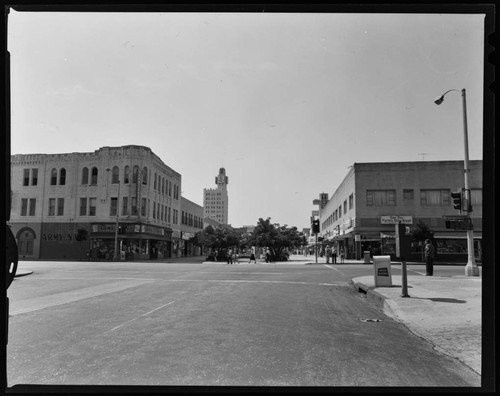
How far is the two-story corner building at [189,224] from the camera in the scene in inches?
2537

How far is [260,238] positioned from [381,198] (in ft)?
44.5

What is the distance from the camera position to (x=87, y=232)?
4700 cm

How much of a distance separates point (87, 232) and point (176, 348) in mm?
43956

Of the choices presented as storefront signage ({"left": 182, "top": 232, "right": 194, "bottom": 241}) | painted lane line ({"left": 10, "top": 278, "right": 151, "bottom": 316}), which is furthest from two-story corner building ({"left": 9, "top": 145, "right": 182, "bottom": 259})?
painted lane line ({"left": 10, "top": 278, "right": 151, "bottom": 316})

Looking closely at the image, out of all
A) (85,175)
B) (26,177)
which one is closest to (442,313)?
(85,175)

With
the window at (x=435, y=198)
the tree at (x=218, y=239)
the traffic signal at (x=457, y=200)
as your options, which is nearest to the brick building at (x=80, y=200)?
the tree at (x=218, y=239)

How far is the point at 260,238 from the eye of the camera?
4600 centimetres

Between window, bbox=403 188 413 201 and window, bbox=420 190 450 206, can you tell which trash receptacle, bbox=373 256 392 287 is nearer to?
window, bbox=403 188 413 201

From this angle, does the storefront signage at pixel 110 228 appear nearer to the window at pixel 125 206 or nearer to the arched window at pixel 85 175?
the window at pixel 125 206

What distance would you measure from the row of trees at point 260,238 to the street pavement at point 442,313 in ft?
103

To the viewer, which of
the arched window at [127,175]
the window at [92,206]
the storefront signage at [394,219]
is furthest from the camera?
the window at [92,206]

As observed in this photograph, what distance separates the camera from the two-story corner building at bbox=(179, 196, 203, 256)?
64438 millimetres
